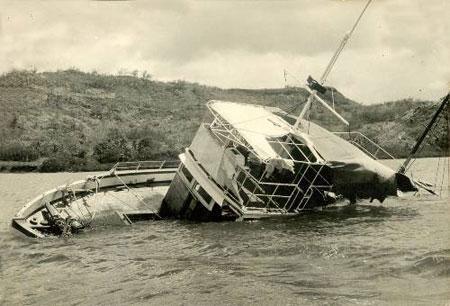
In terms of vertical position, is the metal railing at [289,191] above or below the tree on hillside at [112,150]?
above

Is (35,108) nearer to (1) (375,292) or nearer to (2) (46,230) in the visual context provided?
(2) (46,230)

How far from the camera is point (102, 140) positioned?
5934 cm

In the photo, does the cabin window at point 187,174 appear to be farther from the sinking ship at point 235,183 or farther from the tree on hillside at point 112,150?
the tree on hillside at point 112,150

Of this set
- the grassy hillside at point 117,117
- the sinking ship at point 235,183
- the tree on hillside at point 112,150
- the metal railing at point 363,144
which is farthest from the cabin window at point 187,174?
the tree on hillside at point 112,150

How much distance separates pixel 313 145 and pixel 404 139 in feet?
138

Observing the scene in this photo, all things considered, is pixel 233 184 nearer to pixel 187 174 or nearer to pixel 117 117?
pixel 187 174

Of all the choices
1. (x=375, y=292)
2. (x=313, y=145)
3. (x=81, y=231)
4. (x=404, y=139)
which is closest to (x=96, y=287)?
(x=375, y=292)

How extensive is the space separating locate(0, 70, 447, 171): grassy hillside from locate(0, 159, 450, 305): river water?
31.5 metres

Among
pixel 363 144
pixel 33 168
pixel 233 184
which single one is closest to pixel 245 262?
pixel 233 184

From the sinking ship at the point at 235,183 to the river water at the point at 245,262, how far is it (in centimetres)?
79

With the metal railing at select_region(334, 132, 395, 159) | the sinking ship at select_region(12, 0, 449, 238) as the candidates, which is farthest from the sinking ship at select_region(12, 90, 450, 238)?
the metal railing at select_region(334, 132, 395, 159)

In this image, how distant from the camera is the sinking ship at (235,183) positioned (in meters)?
20.8

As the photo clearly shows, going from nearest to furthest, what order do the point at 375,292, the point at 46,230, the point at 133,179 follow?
the point at 375,292
the point at 46,230
the point at 133,179

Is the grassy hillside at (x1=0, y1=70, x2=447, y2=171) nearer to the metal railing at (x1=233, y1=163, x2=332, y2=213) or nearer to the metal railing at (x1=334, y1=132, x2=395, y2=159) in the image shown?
the metal railing at (x1=334, y1=132, x2=395, y2=159)
